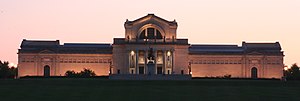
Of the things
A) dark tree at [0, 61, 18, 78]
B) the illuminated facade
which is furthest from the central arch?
dark tree at [0, 61, 18, 78]

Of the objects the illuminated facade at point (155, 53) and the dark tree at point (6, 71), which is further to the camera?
the illuminated facade at point (155, 53)

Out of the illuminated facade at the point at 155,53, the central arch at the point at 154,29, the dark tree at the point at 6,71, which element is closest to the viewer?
the dark tree at the point at 6,71

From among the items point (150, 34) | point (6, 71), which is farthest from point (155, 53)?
point (6, 71)

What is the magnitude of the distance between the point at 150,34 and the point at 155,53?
3.85 metres

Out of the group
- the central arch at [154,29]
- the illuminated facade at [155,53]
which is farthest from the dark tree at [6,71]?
the central arch at [154,29]

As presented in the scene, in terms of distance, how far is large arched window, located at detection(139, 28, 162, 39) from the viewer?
100 m

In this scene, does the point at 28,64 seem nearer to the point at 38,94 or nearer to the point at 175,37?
the point at 175,37

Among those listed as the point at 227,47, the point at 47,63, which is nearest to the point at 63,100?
the point at 47,63

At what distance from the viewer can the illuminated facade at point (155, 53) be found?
99.8m

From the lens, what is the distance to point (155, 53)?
98812 mm

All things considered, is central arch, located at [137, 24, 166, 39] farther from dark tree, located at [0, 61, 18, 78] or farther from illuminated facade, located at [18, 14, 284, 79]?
dark tree, located at [0, 61, 18, 78]

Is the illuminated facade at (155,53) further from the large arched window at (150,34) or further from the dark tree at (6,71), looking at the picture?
the dark tree at (6,71)

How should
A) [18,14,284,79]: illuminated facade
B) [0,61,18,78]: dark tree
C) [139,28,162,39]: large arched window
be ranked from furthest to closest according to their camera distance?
[139,28,162,39]: large arched window < [18,14,284,79]: illuminated facade < [0,61,18,78]: dark tree

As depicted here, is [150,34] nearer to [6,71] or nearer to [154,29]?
[154,29]
